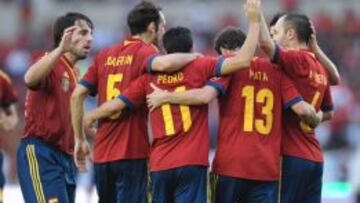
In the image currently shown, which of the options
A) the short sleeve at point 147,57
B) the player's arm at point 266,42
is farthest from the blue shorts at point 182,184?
the player's arm at point 266,42

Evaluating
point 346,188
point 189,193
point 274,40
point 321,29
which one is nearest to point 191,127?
point 189,193

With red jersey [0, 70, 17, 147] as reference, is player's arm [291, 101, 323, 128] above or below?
above

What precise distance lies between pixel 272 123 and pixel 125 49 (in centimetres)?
144

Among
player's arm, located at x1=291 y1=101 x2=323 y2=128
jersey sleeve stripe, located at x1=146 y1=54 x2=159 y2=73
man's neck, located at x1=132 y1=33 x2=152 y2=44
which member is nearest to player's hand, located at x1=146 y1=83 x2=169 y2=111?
jersey sleeve stripe, located at x1=146 y1=54 x2=159 y2=73

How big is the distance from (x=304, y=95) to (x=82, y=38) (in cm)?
203

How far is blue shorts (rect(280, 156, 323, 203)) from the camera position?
11.0m

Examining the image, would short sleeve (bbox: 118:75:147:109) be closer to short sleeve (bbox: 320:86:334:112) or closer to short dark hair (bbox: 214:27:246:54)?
short dark hair (bbox: 214:27:246:54)

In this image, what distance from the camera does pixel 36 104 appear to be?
37.2 feet

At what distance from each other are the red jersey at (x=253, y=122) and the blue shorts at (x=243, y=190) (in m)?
0.07

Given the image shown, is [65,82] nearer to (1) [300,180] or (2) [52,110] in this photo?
(2) [52,110]

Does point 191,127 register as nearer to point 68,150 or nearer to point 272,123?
point 272,123

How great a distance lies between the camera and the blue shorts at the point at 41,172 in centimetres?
A: 1124

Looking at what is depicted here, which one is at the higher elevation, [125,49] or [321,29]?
[125,49]

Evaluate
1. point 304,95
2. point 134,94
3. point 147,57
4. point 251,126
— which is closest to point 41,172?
point 134,94
